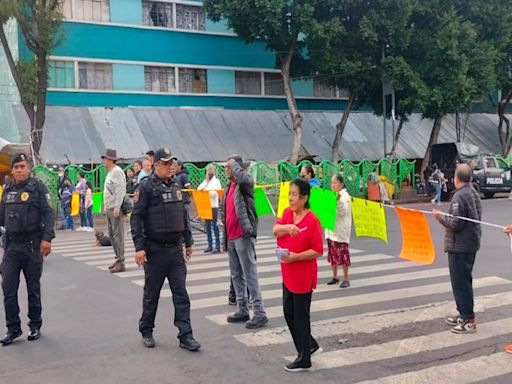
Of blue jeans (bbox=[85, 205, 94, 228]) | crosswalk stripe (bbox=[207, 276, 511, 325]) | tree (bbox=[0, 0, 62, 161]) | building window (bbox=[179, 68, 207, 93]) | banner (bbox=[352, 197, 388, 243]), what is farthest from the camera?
building window (bbox=[179, 68, 207, 93])

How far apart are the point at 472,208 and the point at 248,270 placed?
2.44m

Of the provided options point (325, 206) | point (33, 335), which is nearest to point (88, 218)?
point (325, 206)

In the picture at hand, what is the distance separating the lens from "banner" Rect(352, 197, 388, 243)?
8617 mm

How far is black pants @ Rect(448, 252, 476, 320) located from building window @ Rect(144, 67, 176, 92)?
25.6 metres

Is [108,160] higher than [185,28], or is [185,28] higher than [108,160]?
[185,28]

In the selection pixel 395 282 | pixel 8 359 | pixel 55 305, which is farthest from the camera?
pixel 395 282

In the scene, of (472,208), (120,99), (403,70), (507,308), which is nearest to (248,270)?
(472,208)

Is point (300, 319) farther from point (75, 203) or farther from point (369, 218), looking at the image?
point (75, 203)

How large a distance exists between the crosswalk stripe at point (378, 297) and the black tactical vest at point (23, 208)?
89.6 inches

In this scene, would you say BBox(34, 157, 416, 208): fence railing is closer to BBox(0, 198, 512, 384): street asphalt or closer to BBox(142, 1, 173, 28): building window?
BBox(142, 1, 173, 28): building window

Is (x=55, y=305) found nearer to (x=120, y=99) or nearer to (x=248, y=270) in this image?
(x=248, y=270)

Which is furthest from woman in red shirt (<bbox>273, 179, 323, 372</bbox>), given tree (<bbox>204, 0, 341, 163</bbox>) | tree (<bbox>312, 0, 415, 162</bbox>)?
tree (<bbox>312, 0, 415, 162</bbox>)

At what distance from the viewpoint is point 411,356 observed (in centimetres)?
577

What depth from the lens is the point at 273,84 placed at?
34062mm
